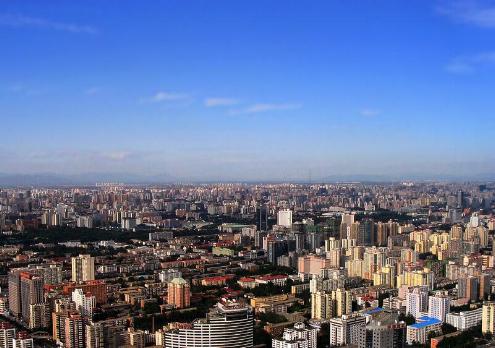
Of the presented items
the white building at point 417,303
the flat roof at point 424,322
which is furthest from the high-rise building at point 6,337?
the white building at point 417,303

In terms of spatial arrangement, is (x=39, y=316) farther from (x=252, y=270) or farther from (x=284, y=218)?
(x=284, y=218)

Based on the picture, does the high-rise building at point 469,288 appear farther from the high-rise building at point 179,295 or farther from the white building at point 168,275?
the white building at point 168,275

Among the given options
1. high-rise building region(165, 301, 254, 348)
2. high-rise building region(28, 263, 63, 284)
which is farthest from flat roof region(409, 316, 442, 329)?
high-rise building region(28, 263, 63, 284)

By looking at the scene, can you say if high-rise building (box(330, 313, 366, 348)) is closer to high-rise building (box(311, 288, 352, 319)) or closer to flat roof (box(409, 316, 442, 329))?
flat roof (box(409, 316, 442, 329))

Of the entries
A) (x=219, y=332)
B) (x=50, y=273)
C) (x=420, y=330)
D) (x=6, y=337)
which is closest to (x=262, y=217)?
(x=50, y=273)

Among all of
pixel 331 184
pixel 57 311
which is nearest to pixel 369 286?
pixel 57 311
